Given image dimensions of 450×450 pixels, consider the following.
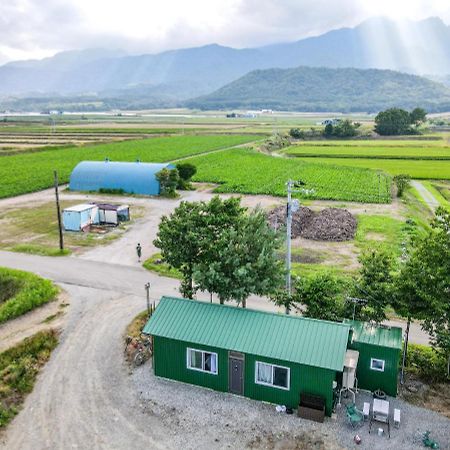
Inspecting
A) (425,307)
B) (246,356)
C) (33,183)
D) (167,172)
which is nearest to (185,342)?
(246,356)

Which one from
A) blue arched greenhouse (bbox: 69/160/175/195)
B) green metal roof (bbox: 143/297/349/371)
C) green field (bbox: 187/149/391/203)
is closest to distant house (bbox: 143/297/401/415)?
green metal roof (bbox: 143/297/349/371)

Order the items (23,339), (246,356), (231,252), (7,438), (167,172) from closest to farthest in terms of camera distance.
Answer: (7,438) → (246,356) → (231,252) → (23,339) → (167,172)

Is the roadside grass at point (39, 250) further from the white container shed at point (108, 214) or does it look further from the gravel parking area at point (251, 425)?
the gravel parking area at point (251, 425)

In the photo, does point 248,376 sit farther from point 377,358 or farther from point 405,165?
point 405,165

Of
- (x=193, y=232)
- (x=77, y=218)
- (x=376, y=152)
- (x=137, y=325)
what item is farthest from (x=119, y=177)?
(x=376, y=152)

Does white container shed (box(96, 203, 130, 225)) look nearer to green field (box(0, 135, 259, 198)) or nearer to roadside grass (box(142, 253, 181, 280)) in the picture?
roadside grass (box(142, 253, 181, 280))

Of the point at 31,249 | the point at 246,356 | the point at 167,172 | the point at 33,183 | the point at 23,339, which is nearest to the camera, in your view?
the point at 246,356

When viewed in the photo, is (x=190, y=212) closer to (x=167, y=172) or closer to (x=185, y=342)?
(x=185, y=342)
